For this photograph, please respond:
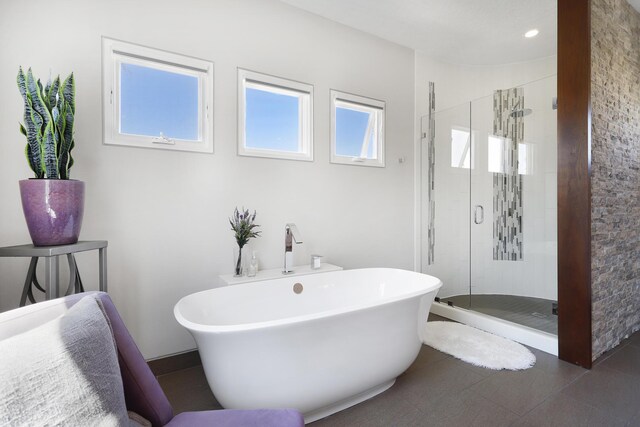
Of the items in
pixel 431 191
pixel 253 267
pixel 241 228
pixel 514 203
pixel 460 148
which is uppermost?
pixel 460 148

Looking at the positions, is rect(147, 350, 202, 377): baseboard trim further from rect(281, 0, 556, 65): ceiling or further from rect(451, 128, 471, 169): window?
rect(451, 128, 471, 169): window

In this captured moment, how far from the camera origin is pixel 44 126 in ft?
4.96

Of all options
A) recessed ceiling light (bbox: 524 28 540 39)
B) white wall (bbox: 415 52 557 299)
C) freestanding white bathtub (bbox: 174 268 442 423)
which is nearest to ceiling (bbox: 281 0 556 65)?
recessed ceiling light (bbox: 524 28 540 39)

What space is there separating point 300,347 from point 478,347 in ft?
5.96

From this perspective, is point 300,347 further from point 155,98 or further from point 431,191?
point 431,191

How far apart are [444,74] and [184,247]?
3777mm

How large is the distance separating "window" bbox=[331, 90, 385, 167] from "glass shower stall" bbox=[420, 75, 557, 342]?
69 cm

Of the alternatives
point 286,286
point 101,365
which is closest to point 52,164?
point 101,365

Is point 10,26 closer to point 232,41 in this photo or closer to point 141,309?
point 232,41

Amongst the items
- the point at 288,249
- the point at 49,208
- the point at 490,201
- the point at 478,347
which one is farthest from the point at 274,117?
the point at 490,201

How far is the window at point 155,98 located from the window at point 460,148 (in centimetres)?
288

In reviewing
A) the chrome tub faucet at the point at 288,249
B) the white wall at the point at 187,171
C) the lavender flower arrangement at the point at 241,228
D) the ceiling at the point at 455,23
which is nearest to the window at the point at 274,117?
the white wall at the point at 187,171

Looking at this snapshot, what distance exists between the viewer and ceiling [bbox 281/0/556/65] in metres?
2.83

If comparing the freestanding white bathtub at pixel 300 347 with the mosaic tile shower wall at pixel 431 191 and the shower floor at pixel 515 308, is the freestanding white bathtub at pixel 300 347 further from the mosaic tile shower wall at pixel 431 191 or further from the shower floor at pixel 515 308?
the mosaic tile shower wall at pixel 431 191
